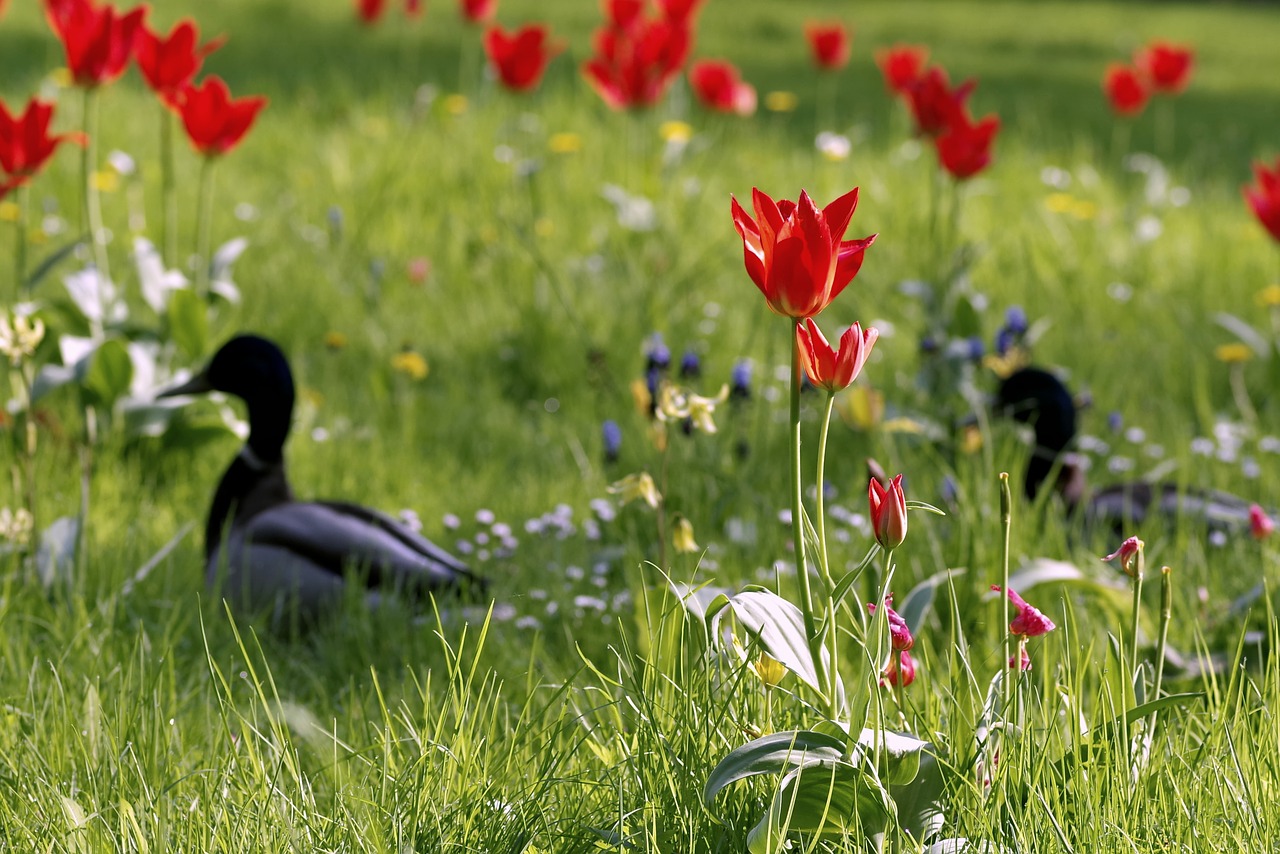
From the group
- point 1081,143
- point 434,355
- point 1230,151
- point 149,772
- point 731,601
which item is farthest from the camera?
point 1230,151

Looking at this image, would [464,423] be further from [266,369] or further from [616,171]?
[616,171]

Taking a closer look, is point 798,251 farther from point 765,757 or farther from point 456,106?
point 456,106

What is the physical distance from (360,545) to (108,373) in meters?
0.92

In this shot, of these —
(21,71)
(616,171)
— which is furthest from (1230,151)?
(21,71)

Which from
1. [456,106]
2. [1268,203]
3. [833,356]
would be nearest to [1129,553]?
[833,356]

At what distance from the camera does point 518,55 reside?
182 inches

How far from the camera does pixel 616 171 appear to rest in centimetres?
568

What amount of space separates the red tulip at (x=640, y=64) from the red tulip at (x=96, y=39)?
4.86 ft

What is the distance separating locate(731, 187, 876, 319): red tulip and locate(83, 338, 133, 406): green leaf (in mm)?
2129

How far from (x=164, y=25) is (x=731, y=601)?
883cm

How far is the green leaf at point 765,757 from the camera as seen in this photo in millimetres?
1525

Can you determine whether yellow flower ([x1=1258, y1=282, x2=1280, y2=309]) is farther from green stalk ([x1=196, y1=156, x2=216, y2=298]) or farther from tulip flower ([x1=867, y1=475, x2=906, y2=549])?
tulip flower ([x1=867, y1=475, x2=906, y2=549])

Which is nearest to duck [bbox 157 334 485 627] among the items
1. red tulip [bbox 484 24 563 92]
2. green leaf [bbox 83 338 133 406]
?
green leaf [bbox 83 338 133 406]

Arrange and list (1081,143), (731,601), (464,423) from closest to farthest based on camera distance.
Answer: (731,601) → (464,423) → (1081,143)
